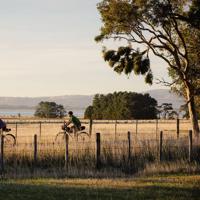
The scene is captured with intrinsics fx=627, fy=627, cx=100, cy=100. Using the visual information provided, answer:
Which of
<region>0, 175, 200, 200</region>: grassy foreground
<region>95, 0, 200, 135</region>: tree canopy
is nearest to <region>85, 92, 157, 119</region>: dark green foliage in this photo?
<region>95, 0, 200, 135</region>: tree canopy

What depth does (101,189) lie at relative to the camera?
17.4m

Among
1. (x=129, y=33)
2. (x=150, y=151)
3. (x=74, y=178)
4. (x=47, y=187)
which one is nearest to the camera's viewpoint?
(x=47, y=187)

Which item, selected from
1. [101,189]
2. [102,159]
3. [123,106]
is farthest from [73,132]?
[123,106]

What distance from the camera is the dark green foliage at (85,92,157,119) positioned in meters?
82.2

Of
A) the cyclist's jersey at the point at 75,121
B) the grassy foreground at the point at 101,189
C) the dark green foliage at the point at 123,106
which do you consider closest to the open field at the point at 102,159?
the grassy foreground at the point at 101,189

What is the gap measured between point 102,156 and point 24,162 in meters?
3.15

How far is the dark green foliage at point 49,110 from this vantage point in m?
106

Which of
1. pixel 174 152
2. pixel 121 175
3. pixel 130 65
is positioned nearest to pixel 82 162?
pixel 121 175

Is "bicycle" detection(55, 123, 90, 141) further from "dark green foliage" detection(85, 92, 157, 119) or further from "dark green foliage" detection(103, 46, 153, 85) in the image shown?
"dark green foliage" detection(85, 92, 157, 119)

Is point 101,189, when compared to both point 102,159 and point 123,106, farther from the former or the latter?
point 123,106

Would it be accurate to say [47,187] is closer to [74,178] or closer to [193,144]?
[74,178]

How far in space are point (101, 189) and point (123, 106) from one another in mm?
65123

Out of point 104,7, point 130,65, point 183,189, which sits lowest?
point 183,189

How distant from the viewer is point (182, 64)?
135 ft
